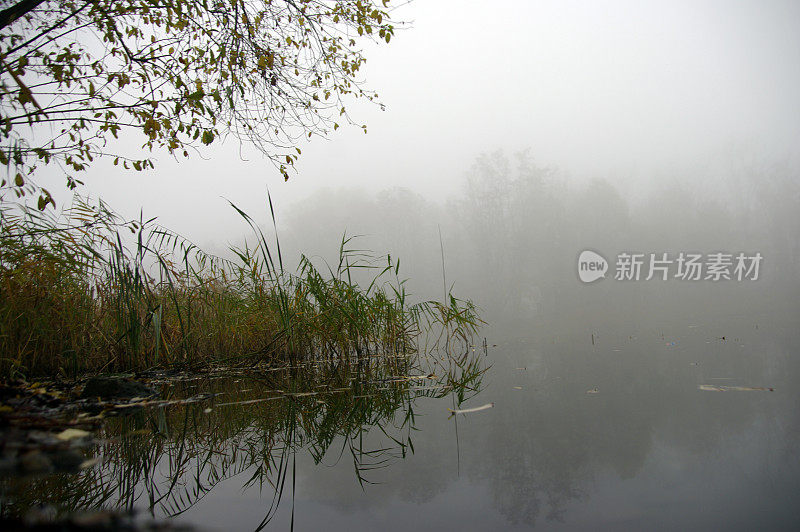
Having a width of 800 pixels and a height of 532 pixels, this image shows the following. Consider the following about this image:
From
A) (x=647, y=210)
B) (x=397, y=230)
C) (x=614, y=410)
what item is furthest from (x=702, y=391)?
(x=647, y=210)

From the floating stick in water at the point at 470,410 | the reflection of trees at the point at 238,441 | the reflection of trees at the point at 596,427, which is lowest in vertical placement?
the reflection of trees at the point at 596,427

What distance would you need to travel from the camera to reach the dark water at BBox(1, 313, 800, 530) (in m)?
0.83

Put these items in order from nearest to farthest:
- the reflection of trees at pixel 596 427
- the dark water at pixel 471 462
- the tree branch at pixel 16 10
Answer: the dark water at pixel 471 462 < the reflection of trees at pixel 596 427 < the tree branch at pixel 16 10

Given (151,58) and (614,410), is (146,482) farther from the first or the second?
(151,58)

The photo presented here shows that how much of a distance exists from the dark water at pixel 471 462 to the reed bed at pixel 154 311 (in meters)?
1.36

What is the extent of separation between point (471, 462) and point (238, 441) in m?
0.73

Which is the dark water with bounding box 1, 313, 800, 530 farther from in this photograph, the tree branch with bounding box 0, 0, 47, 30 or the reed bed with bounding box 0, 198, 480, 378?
the tree branch with bounding box 0, 0, 47, 30

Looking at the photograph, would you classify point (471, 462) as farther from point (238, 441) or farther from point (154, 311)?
point (154, 311)

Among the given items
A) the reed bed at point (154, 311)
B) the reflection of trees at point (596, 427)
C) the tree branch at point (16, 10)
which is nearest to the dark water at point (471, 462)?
the reflection of trees at point (596, 427)

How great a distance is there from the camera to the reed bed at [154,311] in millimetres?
2791

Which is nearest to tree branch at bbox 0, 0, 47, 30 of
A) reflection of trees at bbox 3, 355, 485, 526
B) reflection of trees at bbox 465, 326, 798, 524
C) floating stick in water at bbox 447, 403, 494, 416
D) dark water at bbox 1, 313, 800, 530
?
reflection of trees at bbox 3, 355, 485, 526

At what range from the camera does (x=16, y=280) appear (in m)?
2.82

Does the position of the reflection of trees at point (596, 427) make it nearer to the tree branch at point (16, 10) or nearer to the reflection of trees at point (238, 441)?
the reflection of trees at point (238, 441)

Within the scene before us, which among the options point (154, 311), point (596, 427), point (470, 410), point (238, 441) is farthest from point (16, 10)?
point (596, 427)
